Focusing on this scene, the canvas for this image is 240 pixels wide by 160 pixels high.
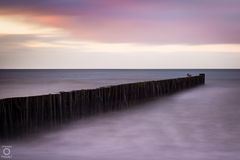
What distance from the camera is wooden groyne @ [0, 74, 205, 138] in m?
7.72

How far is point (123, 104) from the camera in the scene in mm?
14906

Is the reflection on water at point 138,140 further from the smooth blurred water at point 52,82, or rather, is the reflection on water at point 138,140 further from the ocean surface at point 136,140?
the smooth blurred water at point 52,82

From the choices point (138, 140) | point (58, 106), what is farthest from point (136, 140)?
point (58, 106)

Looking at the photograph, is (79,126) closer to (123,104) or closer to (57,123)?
(57,123)

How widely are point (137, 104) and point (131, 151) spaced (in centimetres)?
905

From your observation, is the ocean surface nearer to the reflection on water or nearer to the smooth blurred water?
the reflection on water

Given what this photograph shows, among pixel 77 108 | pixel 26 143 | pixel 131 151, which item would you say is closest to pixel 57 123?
pixel 77 108

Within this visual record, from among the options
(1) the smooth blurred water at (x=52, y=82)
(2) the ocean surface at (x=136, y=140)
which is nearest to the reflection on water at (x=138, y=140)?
(2) the ocean surface at (x=136, y=140)

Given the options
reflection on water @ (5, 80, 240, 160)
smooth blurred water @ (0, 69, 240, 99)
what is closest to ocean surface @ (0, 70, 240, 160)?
reflection on water @ (5, 80, 240, 160)

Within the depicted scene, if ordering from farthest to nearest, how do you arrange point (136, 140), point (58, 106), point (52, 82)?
point (52, 82) < point (58, 106) < point (136, 140)

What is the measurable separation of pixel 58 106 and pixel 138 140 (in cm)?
254

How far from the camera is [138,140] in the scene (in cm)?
786

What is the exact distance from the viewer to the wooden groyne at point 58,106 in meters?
7.72

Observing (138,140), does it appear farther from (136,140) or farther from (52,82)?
(52,82)
